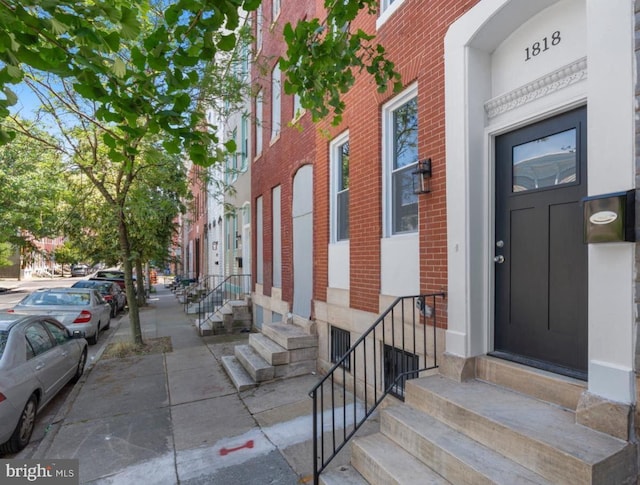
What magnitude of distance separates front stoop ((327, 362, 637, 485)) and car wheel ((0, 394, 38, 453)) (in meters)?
3.51

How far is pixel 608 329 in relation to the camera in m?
2.67

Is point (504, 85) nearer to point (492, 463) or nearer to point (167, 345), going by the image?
point (492, 463)

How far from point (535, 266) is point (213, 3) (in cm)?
336

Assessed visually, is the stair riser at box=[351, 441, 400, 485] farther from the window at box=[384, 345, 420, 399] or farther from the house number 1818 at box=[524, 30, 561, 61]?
the house number 1818 at box=[524, 30, 561, 61]

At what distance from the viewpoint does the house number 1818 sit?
3432 millimetres

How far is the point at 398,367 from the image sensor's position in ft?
16.7

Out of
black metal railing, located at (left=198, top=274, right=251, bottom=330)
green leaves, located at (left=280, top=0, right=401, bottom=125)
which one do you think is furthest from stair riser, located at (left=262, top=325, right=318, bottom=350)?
black metal railing, located at (left=198, top=274, right=251, bottom=330)

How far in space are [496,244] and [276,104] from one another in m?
7.67

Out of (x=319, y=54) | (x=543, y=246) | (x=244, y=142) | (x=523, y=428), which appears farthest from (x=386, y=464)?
(x=244, y=142)

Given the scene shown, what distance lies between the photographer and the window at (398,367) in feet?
15.3

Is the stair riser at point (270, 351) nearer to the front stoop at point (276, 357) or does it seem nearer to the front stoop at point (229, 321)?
the front stoop at point (276, 357)

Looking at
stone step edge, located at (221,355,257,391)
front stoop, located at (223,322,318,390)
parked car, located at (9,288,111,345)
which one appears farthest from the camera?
parked car, located at (9,288,111,345)

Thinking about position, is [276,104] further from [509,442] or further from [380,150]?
[509,442]

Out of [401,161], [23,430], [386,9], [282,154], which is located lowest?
[23,430]
